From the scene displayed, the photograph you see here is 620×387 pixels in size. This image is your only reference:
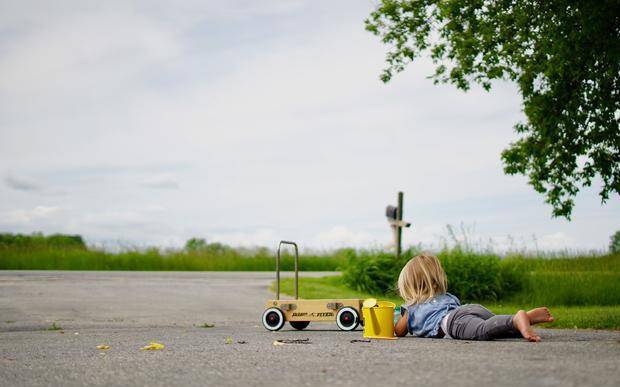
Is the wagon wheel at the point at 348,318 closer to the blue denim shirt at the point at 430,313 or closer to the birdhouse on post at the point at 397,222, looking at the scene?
the blue denim shirt at the point at 430,313

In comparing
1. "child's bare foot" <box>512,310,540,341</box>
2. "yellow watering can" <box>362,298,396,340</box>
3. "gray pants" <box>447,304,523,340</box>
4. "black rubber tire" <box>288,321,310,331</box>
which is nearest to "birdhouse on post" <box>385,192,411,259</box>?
"black rubber tire" <box>288,321,310,331</box>

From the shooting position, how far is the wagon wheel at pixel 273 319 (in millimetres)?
8336

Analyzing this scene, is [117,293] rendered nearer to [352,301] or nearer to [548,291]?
[352,301]

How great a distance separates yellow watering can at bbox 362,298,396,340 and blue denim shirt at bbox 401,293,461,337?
0.78 feet

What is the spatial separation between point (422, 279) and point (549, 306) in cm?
903

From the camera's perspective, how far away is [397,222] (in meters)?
17.0

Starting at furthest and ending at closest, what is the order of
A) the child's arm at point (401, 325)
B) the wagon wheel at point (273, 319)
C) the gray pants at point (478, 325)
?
the wagon wheel at point (273, 319)
the child's arm at point (401, 325)
the gray pants at point (478, 325)

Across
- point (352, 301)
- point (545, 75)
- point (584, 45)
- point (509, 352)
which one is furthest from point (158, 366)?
point (545, 75)

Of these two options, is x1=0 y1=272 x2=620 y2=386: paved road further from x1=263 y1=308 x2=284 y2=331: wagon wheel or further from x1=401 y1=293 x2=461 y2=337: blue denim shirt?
x1=263 y1=308 x2=284 y2=331: wagon wheel

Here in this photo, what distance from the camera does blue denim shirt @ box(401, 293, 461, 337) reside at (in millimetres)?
6629

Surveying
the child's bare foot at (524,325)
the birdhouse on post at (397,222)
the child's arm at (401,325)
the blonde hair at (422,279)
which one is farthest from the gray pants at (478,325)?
the birdhouse on post at (397,222)

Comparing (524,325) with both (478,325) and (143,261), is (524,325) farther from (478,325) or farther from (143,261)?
(143,261)

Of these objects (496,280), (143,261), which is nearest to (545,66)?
(496,280)

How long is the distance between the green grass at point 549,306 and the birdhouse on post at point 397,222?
5.45 ft
